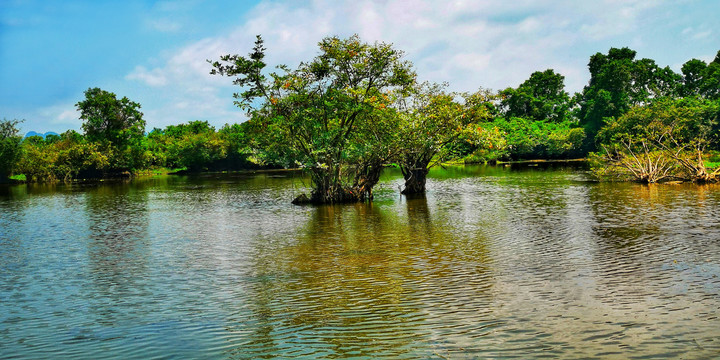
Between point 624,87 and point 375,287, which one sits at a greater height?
point 624,87

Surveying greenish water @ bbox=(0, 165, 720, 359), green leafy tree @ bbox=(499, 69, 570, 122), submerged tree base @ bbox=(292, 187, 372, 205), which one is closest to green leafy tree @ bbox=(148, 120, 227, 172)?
green leafy tree @ bbox=(499, 69, 570, 122)

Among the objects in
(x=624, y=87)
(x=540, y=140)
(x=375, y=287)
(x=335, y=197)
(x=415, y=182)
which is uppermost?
(x=624, y=87)

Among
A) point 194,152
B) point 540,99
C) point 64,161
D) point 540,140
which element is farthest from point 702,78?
point 64,161

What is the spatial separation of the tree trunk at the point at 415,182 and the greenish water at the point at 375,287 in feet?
47.0

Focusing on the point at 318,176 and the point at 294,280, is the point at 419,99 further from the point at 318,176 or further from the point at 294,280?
the point at 294,280

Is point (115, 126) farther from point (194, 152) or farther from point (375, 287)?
point (375, 287)

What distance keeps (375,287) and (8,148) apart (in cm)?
9069

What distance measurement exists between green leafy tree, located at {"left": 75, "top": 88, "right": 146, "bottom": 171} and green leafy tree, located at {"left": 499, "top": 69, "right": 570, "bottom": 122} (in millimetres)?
89416

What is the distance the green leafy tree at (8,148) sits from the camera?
276ft

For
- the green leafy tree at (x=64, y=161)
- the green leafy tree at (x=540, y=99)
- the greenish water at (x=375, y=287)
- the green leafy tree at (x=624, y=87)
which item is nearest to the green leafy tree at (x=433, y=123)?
the greenish water at (x=375, y=287)

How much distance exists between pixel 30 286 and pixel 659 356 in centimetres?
1538

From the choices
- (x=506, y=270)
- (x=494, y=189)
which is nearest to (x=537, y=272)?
(x=506, y=270)

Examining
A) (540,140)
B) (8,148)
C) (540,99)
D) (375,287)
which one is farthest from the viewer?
(540,99)

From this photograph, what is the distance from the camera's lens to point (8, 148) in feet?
276
